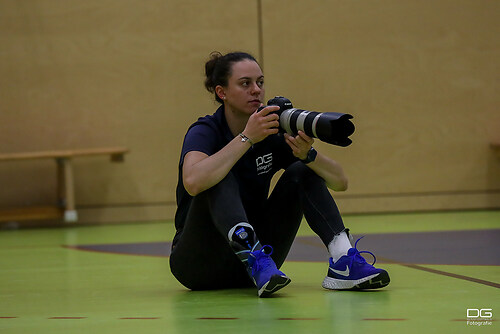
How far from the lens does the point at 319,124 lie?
230 centimetres

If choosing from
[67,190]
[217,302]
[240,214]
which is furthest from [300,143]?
[67,190]

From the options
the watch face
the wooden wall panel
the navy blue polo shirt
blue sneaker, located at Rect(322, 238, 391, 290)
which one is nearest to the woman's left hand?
the watch face

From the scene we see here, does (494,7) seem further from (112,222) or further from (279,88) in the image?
(112,222)

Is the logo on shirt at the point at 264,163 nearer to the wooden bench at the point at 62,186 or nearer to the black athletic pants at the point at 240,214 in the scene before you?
the black athletic pants at the point at 240,214

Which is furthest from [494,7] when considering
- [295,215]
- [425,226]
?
[295,215]

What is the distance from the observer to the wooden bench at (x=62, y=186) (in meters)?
5.80

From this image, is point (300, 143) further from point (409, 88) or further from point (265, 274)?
point (409, 88)

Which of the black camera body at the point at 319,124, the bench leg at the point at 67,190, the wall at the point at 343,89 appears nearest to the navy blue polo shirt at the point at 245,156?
the black camera body at the point at 319,124

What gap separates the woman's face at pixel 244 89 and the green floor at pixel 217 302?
585 mm

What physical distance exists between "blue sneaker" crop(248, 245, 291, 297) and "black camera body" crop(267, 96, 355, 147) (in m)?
0.38

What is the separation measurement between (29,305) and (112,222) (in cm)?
381

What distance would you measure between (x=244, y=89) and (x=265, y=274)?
0.65 metres

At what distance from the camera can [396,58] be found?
6.19 m

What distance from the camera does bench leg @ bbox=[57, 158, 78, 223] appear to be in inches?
229
